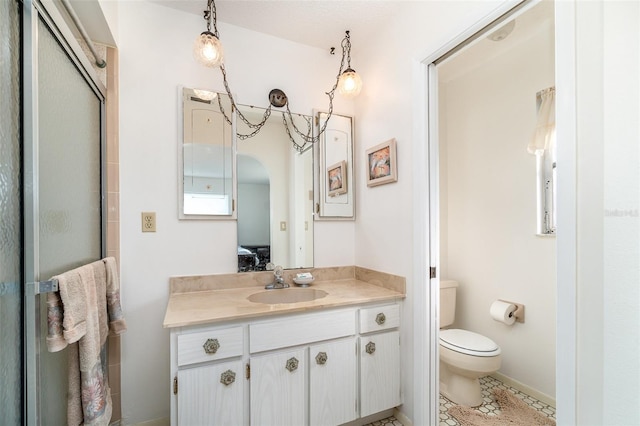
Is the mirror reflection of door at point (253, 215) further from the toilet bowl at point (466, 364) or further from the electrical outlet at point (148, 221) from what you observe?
the toilet bowl at point (466, 364)

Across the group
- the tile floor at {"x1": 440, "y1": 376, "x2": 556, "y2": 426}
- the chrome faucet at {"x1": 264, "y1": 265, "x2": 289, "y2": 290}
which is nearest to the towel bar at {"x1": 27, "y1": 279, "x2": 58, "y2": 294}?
the chrome faucet at {"x1": 264, "y1": 265, "x2": 289, "y2": 290}

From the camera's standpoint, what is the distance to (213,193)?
1.77 meters

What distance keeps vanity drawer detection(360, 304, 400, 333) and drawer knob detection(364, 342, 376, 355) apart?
7 centimetres

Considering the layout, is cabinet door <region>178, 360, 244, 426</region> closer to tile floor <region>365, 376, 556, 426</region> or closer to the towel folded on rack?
the towel folded on rack

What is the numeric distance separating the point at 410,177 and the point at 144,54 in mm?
1727

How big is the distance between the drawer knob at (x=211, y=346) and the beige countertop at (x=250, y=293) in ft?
0.31

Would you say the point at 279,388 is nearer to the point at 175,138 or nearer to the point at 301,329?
the point at 301,329

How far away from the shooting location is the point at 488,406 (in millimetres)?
1861

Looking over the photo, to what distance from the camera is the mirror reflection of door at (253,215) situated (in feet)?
6.06

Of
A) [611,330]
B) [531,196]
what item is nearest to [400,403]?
[611,330]

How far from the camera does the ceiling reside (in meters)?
1.68

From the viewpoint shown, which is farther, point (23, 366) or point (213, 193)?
point (213, 193)

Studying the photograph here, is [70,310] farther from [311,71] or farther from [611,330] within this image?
[311,71]

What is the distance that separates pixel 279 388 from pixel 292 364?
0.12 metres
